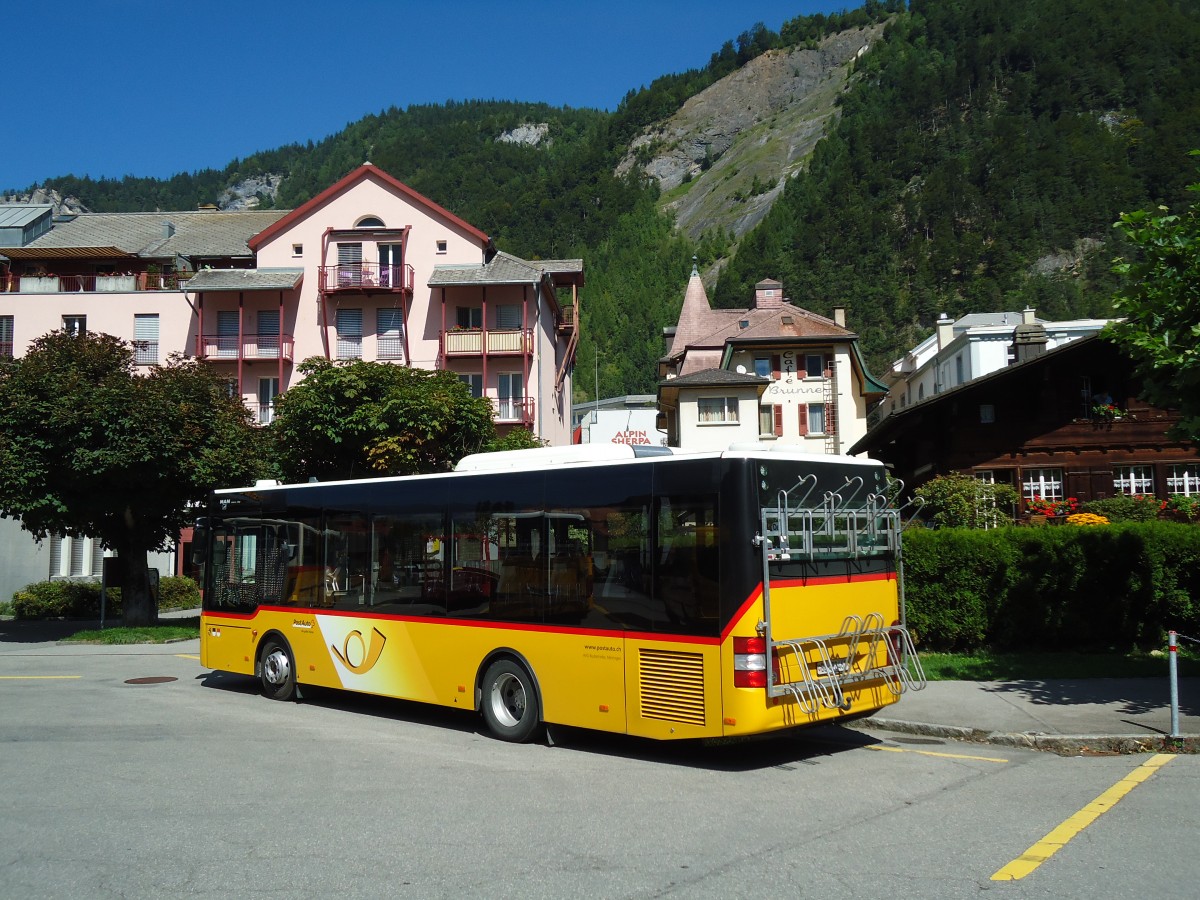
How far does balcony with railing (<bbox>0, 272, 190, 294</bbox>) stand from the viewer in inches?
1719

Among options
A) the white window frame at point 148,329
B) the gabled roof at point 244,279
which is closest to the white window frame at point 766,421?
the gabled roof at point 244,279

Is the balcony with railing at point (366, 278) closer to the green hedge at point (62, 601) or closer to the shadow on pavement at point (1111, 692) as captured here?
the green hedge at point (62, 601)

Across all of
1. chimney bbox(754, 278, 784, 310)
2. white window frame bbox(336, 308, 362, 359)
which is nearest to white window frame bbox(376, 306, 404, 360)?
white window frame bbox(336, 308, 362, 359)

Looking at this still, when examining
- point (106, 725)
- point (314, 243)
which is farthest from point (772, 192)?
point (106, 725)

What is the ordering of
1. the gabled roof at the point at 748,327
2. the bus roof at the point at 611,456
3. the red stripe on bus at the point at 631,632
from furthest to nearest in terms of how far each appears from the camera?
the gabled roof at the point at 748,327 → the bus roof at the point at 611,456 → the red stripe on bus at the point at 631,632

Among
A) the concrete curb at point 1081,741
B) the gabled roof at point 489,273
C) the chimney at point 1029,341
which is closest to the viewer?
the concrete curb at point 1081,741

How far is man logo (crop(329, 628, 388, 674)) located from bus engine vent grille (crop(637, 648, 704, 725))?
414 cm

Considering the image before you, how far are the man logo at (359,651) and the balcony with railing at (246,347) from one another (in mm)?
30926

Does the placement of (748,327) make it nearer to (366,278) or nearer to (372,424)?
(366,278)

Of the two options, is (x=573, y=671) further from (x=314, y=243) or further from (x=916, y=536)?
(x=314, y=243)

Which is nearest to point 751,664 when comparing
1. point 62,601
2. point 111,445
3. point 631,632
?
point 631,632

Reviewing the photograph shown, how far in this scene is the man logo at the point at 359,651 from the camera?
1207cm

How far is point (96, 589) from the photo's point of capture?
101 feet

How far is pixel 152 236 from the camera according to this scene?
50.8 metres
